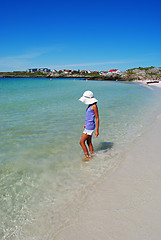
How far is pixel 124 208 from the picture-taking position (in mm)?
3432

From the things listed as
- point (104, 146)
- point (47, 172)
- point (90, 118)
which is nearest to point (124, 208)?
point (47, 172)

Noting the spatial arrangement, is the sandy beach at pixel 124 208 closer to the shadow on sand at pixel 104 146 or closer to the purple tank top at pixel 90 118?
the shadow on sand at pixel 104 146

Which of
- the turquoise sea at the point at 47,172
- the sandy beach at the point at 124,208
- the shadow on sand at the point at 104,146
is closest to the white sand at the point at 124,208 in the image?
the sandy beach at the point at 124,208

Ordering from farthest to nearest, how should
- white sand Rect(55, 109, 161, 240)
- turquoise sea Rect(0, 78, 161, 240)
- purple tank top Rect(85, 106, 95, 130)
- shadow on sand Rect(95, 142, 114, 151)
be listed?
1. shadow on sand Rect(95, 142, 114, 151)
2. purple tank top Rect(85, 106, 95, 130)
3. turquoise sea Rect(0, 78, 161, 240)
4. white sand Rect(55, 109, 161, 240)

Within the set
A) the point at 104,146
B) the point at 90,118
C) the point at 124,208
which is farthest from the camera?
the point at 104,146

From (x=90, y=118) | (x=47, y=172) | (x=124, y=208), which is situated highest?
(x=90, y=118)

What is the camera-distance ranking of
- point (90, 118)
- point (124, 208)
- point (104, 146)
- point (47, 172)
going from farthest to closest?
point (104, 146), point (90, 118), point (47, 172), point (124, 208)

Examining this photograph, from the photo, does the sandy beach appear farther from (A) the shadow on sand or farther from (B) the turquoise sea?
(A) the shadow on sand

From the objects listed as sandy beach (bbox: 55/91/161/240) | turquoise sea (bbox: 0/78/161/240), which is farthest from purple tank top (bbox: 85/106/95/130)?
sandy beach (bbox: 55/91/161/240)

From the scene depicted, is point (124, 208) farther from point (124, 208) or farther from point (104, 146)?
point (104, 146)

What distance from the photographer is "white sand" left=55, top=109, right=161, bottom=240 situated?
2896mm

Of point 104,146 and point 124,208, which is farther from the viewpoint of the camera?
point 104,146

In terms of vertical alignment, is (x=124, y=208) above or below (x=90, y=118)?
below

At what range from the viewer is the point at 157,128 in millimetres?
8938
